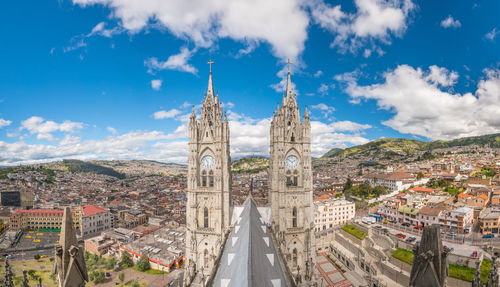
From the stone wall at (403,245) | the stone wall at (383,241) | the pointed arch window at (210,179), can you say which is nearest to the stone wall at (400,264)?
the stone wall at (403,245)

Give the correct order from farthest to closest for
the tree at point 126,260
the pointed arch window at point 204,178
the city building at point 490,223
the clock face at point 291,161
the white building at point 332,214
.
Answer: the white building at point 332,214
the tree at point 126,260
the city building at point 490,223
the clock face at point 291,161
the pointed arch window at point 204,178

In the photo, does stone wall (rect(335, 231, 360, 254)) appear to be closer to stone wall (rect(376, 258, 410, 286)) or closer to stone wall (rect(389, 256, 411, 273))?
stone wall (rect(389, 256, 411, 273))

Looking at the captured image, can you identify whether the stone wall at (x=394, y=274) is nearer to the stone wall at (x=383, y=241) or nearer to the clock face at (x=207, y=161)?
the stone wall at (x=383, y=241)

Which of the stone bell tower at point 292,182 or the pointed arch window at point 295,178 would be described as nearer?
the stone bell tower at point 292,182

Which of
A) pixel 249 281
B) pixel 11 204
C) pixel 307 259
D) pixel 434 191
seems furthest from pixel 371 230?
pixel 11 204

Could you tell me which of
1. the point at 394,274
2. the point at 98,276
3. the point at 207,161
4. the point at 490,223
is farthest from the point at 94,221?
the point at 490,223

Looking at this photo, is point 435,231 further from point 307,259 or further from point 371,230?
point 371,230

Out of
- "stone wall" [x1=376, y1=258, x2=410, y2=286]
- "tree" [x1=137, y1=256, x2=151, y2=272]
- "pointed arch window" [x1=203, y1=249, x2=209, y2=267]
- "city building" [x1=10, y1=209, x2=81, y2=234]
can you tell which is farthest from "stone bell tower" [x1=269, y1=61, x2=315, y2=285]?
"city building" [x1=10, y1=209, x2=81, y2=234]
